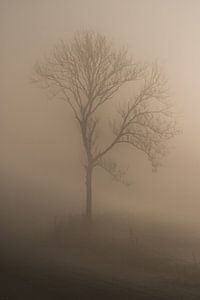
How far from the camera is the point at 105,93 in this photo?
694 centimetres

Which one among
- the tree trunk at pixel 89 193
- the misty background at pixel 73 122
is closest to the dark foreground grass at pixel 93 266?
the tree trunk at pixel 89 193

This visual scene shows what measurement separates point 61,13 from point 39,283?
4055 mm

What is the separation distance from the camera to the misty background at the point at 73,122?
668 centimetres

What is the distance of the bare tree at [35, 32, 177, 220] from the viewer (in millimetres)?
6797

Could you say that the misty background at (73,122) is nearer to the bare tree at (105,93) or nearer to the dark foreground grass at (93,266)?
the bare tree at (105,93)

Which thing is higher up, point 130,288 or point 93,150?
point 93,150

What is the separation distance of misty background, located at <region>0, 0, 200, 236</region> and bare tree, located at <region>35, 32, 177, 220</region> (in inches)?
5.2

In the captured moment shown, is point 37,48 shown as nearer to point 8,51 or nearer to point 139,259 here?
point 8,51

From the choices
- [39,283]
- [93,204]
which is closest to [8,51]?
[93,204]

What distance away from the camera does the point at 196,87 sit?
6.68m

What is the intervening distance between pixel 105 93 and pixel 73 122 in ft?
2.23

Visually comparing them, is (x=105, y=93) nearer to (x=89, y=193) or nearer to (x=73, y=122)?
(x=73, y=122)

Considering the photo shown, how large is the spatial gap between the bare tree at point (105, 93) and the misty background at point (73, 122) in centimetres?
13

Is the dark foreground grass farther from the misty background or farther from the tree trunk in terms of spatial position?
the misty background
